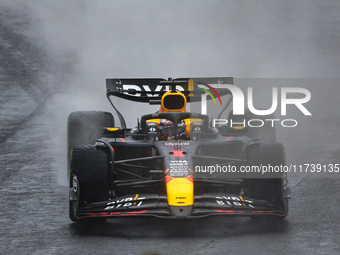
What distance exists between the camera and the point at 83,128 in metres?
9.13

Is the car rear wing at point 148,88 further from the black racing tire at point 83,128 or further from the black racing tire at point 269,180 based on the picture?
the black racing tire at point 269,180

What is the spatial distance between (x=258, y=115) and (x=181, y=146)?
3.43 m

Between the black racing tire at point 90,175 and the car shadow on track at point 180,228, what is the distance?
0.20 metres

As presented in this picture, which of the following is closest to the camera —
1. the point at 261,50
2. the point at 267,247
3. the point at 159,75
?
the point at 267,247

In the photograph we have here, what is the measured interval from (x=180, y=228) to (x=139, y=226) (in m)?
0.51

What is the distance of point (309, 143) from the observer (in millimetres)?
12453

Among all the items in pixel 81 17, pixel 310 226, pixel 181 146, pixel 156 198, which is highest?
pixel 81 17

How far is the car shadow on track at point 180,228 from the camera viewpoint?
5.81 m

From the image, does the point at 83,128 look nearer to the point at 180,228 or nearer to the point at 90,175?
the point at 90,175

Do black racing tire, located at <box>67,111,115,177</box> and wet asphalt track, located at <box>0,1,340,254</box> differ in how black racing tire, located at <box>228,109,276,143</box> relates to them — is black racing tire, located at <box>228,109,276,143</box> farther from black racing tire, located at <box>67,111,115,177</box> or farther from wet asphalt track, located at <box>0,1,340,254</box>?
black racing tire, located at <box>67,111,115,177</box>

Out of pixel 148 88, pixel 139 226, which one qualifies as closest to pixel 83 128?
pixel 148 88

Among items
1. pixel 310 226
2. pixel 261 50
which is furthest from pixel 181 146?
pixel 261 50

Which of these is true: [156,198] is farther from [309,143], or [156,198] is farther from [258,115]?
[309,143]

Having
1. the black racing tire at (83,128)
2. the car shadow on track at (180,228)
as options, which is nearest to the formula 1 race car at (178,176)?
the car shadow on track at (180,228)
